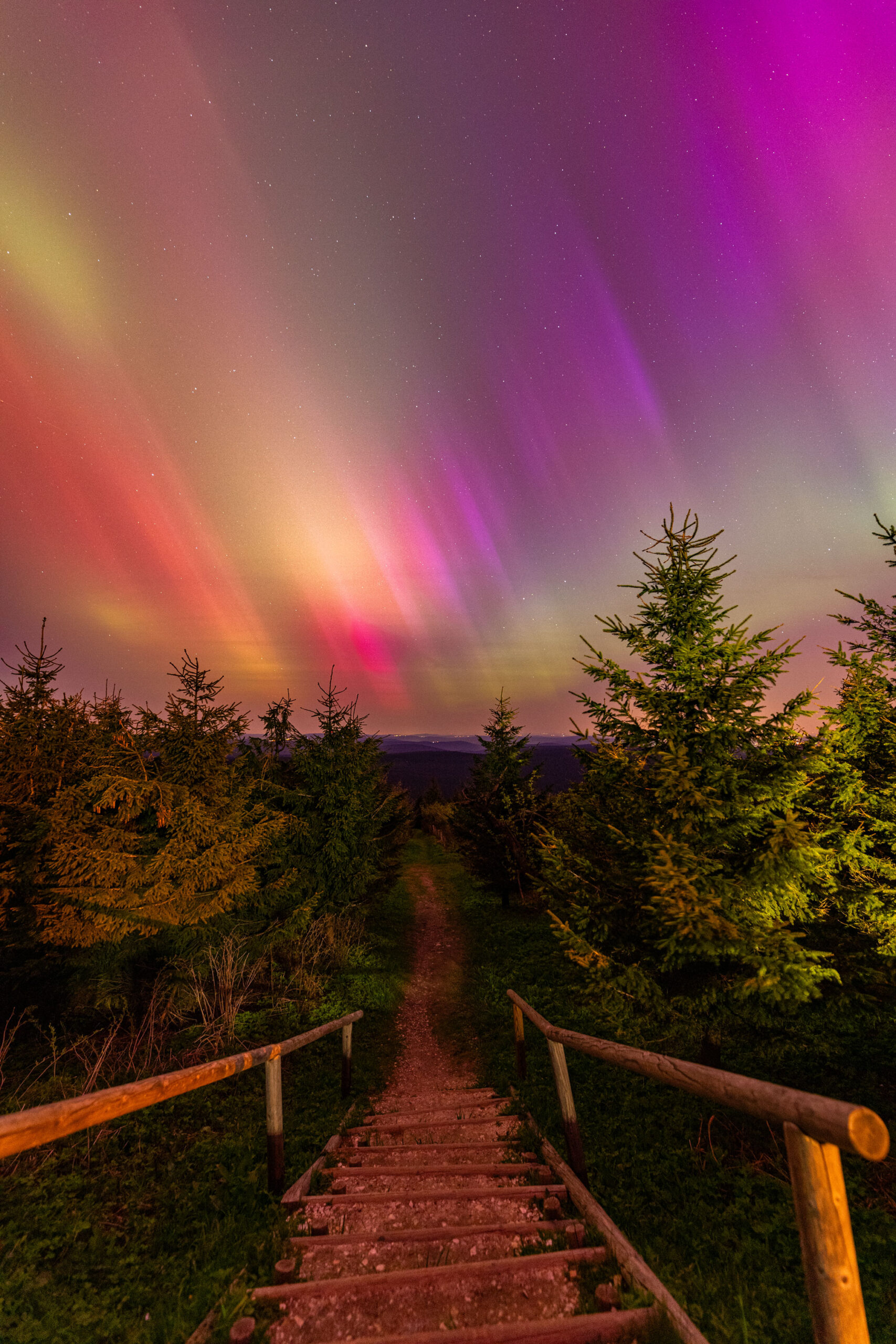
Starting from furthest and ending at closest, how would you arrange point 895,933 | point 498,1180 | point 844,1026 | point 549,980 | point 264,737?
point 264,737 → point 549,980 → point 844,1026 → point 895,933 → point 498,1180

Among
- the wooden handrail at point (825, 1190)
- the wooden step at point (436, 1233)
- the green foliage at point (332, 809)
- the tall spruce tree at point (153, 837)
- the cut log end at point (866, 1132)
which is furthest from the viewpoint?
the green foliage at point (332, 809)

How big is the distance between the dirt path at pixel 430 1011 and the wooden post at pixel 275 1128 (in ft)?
10.7

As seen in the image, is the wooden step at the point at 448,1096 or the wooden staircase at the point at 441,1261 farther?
the wooden step at the point at 448,1096

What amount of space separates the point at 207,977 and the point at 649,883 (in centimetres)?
889

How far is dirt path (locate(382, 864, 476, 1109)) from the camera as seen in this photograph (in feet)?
28.6

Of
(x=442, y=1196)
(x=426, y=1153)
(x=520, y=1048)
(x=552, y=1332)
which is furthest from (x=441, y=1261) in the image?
(x=520, y=1048)

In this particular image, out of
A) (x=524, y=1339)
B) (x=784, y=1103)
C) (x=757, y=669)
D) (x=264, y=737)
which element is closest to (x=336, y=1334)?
(x=524, y=1339)

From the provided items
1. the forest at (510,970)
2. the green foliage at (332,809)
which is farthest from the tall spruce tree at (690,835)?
the green foliage at (332,809)

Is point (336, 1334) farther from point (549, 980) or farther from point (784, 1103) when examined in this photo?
point (549, 980)

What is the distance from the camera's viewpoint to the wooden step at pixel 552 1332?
258 centimetres

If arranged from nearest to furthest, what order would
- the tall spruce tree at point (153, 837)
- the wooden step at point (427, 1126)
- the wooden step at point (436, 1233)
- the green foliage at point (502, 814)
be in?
the wooden step at point (436, 1233), the wooden step at point (427, 1126), the tall spruce tree at point (153, 837), the green foliage at point (502, 814)

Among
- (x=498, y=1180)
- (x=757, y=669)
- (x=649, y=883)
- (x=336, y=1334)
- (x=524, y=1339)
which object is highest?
(x=757, y=669)

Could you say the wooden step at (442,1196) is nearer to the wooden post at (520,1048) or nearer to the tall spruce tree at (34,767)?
the wooden post at (520,1048)

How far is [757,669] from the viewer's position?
243 inches
